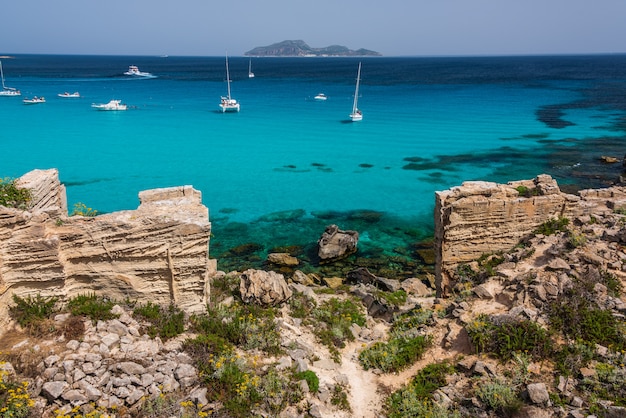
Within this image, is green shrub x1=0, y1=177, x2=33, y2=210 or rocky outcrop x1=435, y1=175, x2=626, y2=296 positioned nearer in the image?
green shrub x1=0, y1=177, x2=33, y2=210

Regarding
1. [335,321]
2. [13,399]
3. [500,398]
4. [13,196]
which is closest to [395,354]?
[335,321]

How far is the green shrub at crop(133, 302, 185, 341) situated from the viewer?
9.45 meters

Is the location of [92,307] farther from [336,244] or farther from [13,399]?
[336,244]

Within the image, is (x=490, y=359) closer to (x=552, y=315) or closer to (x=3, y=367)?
(x=552, y=315)

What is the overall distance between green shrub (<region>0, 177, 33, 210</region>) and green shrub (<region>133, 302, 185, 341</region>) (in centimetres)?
373

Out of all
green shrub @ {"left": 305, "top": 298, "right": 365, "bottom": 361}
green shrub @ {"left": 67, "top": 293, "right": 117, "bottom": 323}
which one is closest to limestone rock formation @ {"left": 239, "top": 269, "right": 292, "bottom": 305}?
green shrub @ {"left": 305, "top": 298, "right": 365, "bottom": 361}

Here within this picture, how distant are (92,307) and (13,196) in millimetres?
3323

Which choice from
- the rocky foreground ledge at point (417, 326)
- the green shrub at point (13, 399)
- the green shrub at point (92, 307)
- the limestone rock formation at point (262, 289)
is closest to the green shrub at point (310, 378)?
the rocky foreground ledge at point (417, 326)

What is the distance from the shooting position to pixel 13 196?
10.2 meters

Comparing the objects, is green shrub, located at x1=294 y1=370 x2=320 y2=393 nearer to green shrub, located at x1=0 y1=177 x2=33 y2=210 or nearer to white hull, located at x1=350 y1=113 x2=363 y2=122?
green shrub, located at x1=0 y1=177 x2=33 y2=210

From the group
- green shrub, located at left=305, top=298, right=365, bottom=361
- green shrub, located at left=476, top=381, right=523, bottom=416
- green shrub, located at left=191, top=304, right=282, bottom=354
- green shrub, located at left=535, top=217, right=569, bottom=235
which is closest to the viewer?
green shrub, located at left=476, top=381, right=523, bottom=416

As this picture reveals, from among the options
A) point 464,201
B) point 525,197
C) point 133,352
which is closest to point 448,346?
point 464,201

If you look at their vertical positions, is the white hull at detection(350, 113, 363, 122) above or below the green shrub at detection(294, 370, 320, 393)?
above

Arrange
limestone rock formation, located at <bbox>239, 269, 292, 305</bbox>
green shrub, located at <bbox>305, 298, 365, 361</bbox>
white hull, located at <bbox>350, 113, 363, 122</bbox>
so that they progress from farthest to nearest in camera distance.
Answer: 1. white hull, located at <bbox>350, 113, 363, 122</bbox>
2. limestone rock formation, located at <bbox>239, 269, 292, 305</bbox>
3. green shrub, located at <bbox>305, 298, 365, 361</bbox>
